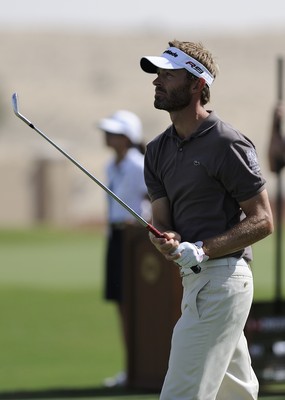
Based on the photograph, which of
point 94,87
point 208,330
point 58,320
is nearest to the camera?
point 208,330

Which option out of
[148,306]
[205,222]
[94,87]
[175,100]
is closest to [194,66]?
[175,100]

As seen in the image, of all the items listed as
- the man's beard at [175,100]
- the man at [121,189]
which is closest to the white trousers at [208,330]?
the man's beard at [175,100]

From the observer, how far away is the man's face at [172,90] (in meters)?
6.74

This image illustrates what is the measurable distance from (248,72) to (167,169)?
109893mm

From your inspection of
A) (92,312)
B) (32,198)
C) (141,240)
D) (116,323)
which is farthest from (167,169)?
(32,198)

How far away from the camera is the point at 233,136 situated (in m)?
6.58

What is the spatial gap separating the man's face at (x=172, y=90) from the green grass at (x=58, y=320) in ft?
12.4

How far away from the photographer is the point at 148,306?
1048 centimetres

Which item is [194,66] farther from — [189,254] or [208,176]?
[189,254]

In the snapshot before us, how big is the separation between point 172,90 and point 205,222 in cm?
70

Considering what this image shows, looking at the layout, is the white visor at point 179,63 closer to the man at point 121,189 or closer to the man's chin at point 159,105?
the man's chin at point 159,105

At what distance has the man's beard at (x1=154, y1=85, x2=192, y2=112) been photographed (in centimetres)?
673

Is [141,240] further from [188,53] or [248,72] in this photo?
[248,72]

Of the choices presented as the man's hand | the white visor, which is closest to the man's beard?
the white visor
